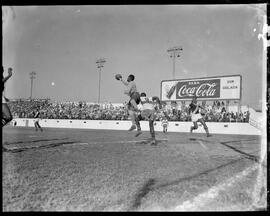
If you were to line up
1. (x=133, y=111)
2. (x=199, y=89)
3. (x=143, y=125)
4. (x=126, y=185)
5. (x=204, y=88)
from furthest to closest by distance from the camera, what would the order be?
(x=199, y=89)
(x=204, y=88)
(x=143, y=125)
(x=133, y=111)
(x=126, y=185)

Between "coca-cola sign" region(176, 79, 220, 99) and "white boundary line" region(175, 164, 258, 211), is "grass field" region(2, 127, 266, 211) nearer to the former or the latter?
"white boundary line" region(175, 164, 258, 211)

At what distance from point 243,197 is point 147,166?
71.7 inches

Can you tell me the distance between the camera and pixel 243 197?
129 inches

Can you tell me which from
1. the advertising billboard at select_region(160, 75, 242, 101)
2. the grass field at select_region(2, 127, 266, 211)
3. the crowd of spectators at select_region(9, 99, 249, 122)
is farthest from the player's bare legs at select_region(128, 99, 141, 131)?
the advertising billboard at select_region(160, 75, 242, 101)

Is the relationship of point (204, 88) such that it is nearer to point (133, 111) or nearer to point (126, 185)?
point (133, 111)

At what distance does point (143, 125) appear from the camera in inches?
1016

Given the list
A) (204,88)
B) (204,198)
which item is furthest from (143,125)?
(204,198)

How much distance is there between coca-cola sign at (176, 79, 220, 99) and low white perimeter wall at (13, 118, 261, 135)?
7.67 metres

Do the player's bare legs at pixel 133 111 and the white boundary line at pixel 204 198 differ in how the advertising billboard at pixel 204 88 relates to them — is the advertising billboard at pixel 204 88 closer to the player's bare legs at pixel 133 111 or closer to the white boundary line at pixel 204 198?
the player's bare legs at pixel 133 111

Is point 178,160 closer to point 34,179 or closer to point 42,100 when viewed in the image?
point 34,179

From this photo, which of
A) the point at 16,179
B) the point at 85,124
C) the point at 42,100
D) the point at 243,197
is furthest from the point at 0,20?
the point at 42,100

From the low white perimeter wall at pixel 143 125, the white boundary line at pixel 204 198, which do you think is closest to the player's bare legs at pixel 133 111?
the white boundary line at pixel 204 198

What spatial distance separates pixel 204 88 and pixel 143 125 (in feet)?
30.1

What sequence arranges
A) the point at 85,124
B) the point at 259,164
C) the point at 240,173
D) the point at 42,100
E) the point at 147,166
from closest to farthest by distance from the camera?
the point at 240,173, the point at 147,166, the point at 259,164, the point at 85,124, the point at 42,100
